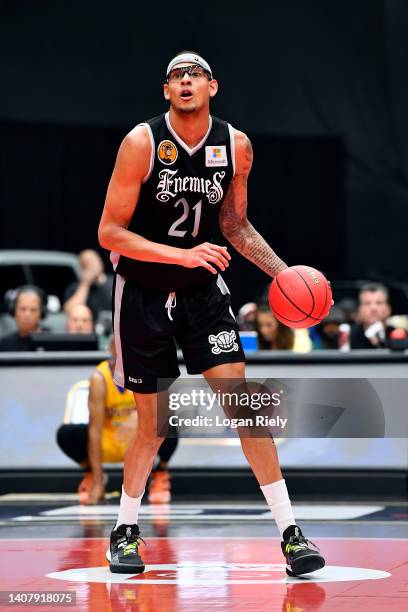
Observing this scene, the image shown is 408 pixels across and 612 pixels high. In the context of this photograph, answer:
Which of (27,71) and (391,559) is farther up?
(27,71)

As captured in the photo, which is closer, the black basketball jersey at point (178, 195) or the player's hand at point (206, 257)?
the player's hand at point (206, 257)

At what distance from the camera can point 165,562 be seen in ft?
26.1

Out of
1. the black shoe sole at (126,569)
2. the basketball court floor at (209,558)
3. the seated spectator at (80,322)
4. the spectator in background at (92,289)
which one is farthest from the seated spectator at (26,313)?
the black shoe sole at (126,569)

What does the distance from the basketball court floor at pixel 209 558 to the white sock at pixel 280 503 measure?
28cm

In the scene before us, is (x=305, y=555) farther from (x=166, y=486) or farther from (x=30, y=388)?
(x=30, y=388)

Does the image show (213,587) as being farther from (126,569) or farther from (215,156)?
(215,156)

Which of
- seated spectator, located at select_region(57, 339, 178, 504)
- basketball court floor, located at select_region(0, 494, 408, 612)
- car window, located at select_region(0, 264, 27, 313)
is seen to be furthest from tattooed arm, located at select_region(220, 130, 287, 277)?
car window, located at select_region(0, 264, 27, 313)

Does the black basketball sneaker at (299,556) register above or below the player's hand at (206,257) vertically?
below

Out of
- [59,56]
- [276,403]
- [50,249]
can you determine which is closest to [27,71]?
[59,56]

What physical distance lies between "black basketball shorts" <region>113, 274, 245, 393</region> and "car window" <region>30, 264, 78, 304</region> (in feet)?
45.7

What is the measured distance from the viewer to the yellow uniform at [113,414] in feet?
38.7

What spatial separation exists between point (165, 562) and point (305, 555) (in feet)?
3.48

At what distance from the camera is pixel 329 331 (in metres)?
15.0

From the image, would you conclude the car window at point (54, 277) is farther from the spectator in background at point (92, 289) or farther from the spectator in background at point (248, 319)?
the spectator in background at point (248, 319)
